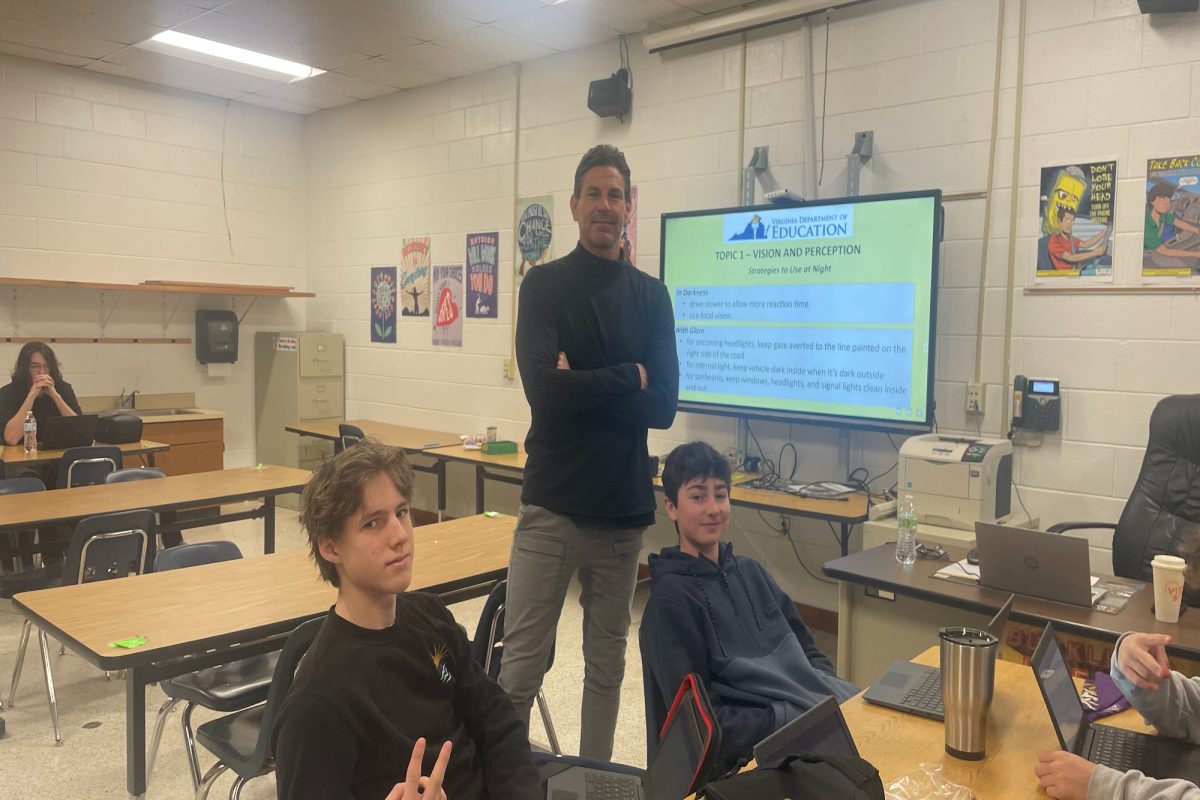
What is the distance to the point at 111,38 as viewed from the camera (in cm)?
549

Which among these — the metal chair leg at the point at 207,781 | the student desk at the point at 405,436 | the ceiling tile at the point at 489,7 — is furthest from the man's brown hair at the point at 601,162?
the student desk at the point at 405,436

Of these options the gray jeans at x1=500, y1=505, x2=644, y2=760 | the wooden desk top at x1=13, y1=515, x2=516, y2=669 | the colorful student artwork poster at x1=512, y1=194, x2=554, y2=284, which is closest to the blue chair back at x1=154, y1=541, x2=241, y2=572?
the wooden desk top at x1=13, y1=515, x2=516, y2=669

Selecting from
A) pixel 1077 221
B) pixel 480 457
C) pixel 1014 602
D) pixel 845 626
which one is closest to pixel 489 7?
pixel 480 457

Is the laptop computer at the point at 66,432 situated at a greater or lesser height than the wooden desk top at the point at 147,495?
greater

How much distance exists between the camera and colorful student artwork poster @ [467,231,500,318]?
599 centimetres

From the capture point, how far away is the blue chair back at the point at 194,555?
2926mm

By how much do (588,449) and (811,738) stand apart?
3.63 ft

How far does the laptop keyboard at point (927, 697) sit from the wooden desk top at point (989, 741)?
0.10 feet

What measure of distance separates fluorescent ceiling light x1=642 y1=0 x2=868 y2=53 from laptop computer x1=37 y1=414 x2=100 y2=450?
147 inches

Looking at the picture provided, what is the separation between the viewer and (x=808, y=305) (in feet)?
13.6

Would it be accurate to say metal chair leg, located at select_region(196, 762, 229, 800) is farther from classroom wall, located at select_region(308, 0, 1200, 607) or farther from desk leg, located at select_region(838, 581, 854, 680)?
classroom wall, located at select_region(308, 0, 1200, 607)

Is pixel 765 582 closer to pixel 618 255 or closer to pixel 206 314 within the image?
pixel 618 255

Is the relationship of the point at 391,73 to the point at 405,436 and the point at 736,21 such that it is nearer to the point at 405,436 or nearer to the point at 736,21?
the point at 405,436

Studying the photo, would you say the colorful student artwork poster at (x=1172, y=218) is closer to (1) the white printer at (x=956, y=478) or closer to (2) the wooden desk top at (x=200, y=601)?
(1) the white printer at (x=956, y=478)
